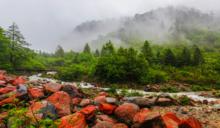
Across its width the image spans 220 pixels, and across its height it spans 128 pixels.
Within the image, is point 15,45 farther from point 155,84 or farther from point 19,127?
point 19,127

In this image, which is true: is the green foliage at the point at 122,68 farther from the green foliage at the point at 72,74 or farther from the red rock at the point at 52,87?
the red rock at the point at 52,87

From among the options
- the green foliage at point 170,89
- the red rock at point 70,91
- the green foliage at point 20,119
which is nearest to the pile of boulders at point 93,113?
the red rock at point 70,91

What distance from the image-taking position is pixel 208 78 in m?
99.7

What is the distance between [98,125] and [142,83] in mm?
63559

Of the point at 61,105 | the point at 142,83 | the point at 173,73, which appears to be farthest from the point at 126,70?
the point at 61,105

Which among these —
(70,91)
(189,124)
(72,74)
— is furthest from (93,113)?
(72,74)

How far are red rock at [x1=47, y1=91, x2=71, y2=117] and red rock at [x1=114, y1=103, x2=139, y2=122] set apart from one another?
420 cm

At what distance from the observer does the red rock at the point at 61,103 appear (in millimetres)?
26202

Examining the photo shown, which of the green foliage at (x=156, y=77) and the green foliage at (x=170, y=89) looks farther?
the green foliage at (x=156, y=77)

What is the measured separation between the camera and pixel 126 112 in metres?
26.3

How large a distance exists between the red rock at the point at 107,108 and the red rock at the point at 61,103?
115 inches

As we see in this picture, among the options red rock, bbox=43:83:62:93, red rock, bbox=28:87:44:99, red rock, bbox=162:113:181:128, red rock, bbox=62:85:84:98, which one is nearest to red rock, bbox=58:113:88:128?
red rock, bbox=162:113:181:128

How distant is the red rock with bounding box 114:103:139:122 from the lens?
2586 centimetres

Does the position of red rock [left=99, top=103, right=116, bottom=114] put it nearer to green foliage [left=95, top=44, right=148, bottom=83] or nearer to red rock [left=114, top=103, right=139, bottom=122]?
red rock [left=114, top=103, right=139, bottom=122]
